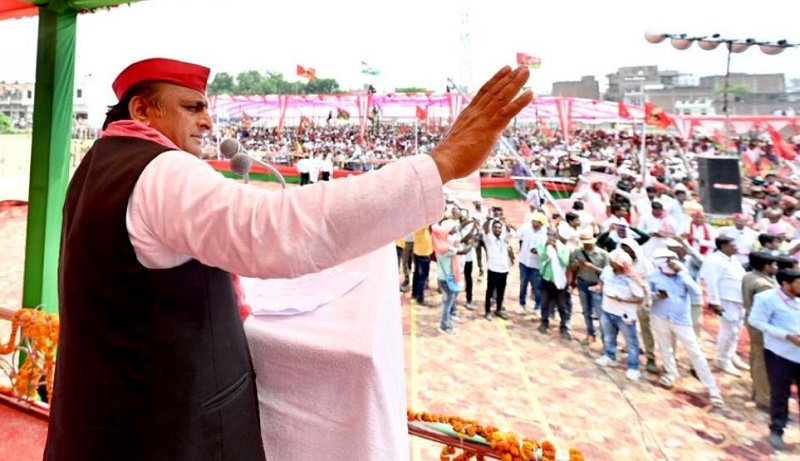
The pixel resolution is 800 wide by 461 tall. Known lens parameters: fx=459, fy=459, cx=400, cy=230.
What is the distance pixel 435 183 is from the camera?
1.30 feet

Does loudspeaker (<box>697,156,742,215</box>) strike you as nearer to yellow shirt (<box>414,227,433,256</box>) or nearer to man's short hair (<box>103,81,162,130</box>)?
yellow shirt (<box>414,227,433,256</box>)

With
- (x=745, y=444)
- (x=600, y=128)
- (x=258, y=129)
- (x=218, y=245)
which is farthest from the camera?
(x=258, y=129)

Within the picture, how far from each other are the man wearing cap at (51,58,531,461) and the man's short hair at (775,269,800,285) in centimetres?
292

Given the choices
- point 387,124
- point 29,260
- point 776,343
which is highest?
point 387,124

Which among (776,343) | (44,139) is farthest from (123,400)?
(776,343)

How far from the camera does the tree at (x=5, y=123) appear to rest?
3.47 m

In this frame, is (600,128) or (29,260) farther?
(600,128)

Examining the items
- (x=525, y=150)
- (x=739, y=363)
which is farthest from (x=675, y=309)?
(x=525, y=150)

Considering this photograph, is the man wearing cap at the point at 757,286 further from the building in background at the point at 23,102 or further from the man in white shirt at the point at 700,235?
the building in background at the point at 23,102

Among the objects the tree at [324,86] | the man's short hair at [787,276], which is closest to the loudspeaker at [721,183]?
the man's short hair at [787,276]

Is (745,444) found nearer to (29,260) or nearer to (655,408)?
(655,408)

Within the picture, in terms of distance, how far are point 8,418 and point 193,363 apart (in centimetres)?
175

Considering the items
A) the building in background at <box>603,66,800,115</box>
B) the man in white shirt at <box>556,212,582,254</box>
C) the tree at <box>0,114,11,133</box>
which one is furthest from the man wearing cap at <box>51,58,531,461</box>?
the man in white shirt at <box>556,212,582,254</box>

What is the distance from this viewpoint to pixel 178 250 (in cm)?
43
